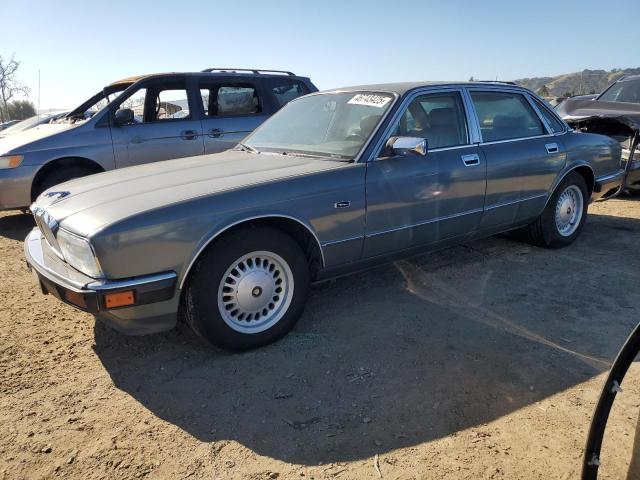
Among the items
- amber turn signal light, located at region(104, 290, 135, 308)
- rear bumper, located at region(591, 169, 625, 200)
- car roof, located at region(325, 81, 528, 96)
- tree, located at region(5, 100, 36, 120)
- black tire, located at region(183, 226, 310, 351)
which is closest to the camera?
amber turn signal light, located at region(104, 290, 135, 308)

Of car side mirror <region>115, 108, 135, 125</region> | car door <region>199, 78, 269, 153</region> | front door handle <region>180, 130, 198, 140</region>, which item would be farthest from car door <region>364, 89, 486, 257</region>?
car side mirror <region>115, 108, 135, 125</region>

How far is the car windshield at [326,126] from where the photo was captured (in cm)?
360

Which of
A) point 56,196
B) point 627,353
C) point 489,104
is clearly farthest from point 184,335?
point 489,104

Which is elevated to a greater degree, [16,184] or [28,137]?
[28,137]

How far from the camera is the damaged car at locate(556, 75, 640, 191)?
6500mm

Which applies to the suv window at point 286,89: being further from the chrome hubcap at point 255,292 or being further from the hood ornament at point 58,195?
the chrome hubcap at point 255,292

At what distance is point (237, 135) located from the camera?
679cm

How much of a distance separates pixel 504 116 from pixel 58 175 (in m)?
4.80

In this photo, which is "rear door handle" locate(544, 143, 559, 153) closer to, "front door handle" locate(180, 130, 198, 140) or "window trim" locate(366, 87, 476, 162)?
"window trim" locate(366, 87, 476, 162)

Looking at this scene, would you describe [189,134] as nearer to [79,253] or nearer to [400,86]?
[400,86]

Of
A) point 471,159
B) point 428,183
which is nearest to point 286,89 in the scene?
point 471,159

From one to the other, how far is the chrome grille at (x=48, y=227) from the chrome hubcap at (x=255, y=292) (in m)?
0.99

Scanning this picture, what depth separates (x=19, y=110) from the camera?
119ft

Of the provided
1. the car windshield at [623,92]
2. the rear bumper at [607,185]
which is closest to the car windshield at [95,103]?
the rear bumper at [607,185]
